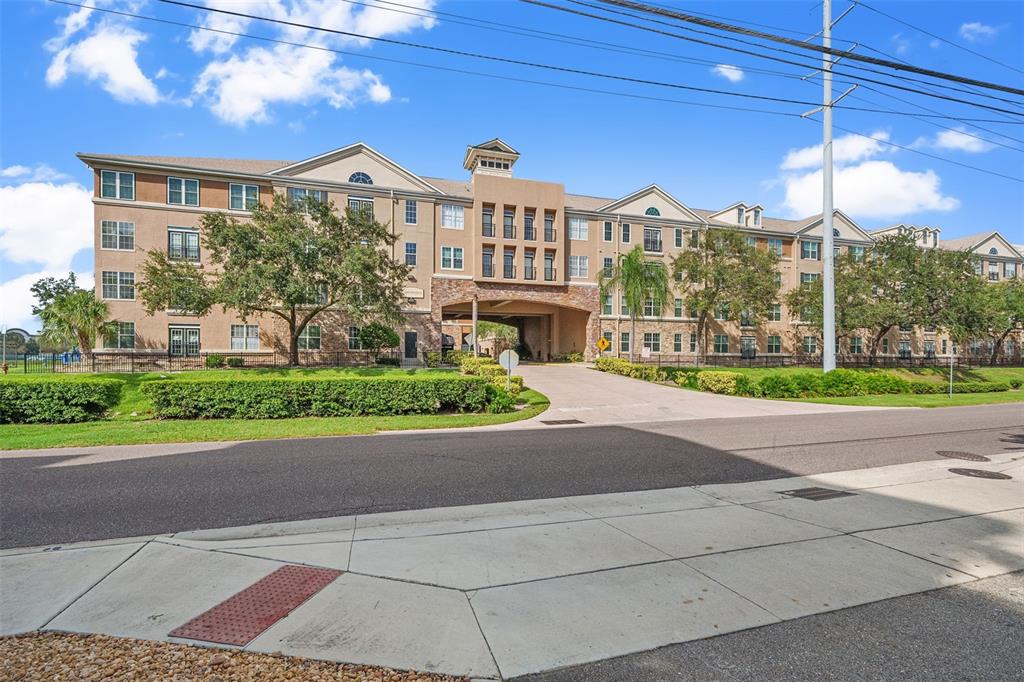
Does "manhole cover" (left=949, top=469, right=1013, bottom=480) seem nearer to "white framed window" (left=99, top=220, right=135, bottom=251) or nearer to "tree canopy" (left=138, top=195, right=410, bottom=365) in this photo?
"tree canopy" (left=138, top=195, right=410, bottom=365)

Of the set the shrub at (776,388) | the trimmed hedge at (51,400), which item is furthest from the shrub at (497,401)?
the shrub at (776,388)

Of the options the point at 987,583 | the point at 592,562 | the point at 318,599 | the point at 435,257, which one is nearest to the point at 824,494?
the point at 987,583

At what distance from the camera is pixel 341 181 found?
3506cm

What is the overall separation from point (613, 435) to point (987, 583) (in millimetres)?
8416

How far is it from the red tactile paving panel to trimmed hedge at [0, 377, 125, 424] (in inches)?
562

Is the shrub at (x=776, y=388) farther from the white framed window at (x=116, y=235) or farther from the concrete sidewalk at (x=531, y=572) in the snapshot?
the white framed window at (x=116, y=235)

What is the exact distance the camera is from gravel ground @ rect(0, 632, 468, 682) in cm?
289

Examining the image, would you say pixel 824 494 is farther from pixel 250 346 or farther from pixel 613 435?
pixel 250 346

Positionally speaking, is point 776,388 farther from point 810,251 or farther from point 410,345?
point 810,251

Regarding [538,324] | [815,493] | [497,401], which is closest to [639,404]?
[497,401]

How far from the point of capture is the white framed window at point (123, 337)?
30.6 m

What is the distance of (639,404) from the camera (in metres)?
19.9

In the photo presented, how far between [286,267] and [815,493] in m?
22.6

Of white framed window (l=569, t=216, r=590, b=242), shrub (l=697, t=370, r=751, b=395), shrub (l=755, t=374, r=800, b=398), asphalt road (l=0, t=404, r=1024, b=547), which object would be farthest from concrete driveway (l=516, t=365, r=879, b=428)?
white framed window (l=569, t=216, r=590, b=242)
